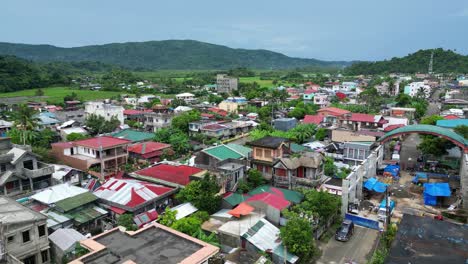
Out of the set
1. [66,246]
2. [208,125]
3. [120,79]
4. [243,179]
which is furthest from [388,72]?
[66,246]

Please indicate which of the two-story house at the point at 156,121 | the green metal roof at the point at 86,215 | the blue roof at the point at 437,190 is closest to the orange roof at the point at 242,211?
the green metal roof at the point at 86,215

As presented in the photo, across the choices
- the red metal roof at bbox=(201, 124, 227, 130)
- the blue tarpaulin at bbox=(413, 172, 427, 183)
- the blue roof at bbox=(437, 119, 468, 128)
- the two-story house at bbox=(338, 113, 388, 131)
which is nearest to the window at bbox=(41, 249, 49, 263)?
the blue tarpaulin at bbox=(413, 172, 427, 183)

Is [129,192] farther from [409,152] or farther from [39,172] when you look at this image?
[409,152]

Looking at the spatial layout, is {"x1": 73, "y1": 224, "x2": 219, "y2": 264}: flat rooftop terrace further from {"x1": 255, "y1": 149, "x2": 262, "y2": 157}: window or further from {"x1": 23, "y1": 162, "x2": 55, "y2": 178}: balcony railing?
{"x1": 23, "y1": 162, "x2": 55, "y2": 178}: balcony railing

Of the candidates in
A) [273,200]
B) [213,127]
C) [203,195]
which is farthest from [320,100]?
[203,195]

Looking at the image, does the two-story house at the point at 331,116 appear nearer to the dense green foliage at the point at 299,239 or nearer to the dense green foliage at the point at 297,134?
the dense green foliage at the point at 297,134

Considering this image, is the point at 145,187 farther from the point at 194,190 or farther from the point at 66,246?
the point at 66,246
